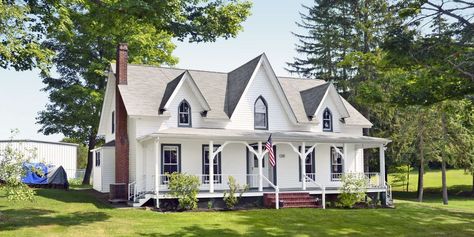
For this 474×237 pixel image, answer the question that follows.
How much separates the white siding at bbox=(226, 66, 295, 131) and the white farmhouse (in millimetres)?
57

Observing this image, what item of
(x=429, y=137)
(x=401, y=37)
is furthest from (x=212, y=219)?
(x=429, y=137)

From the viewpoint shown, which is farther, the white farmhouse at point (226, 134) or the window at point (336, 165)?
the window at point (336, 165)

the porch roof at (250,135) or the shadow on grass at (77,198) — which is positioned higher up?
the porch roof at (250,135)

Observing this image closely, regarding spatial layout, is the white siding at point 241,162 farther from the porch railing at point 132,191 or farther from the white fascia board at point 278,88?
the white fascia board at point 278,88

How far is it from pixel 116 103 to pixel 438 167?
181 ft

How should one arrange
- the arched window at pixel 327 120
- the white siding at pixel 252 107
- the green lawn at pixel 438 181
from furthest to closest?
1. the green lawn at pixel 438 181
2. the arched window at pixel 327 120
3. the white siding at pixel 252 107

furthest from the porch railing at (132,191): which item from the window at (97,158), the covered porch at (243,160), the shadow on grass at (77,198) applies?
the window at (97,158)

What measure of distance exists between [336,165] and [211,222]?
12.3m

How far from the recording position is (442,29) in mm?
20875

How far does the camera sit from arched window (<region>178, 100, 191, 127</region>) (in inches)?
1026

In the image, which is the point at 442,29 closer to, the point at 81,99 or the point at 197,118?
the point at 197,118

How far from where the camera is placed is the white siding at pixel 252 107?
1074 inches

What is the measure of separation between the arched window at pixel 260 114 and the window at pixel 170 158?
502 centimetres

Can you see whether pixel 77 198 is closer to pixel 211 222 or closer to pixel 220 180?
pixel 220 180
